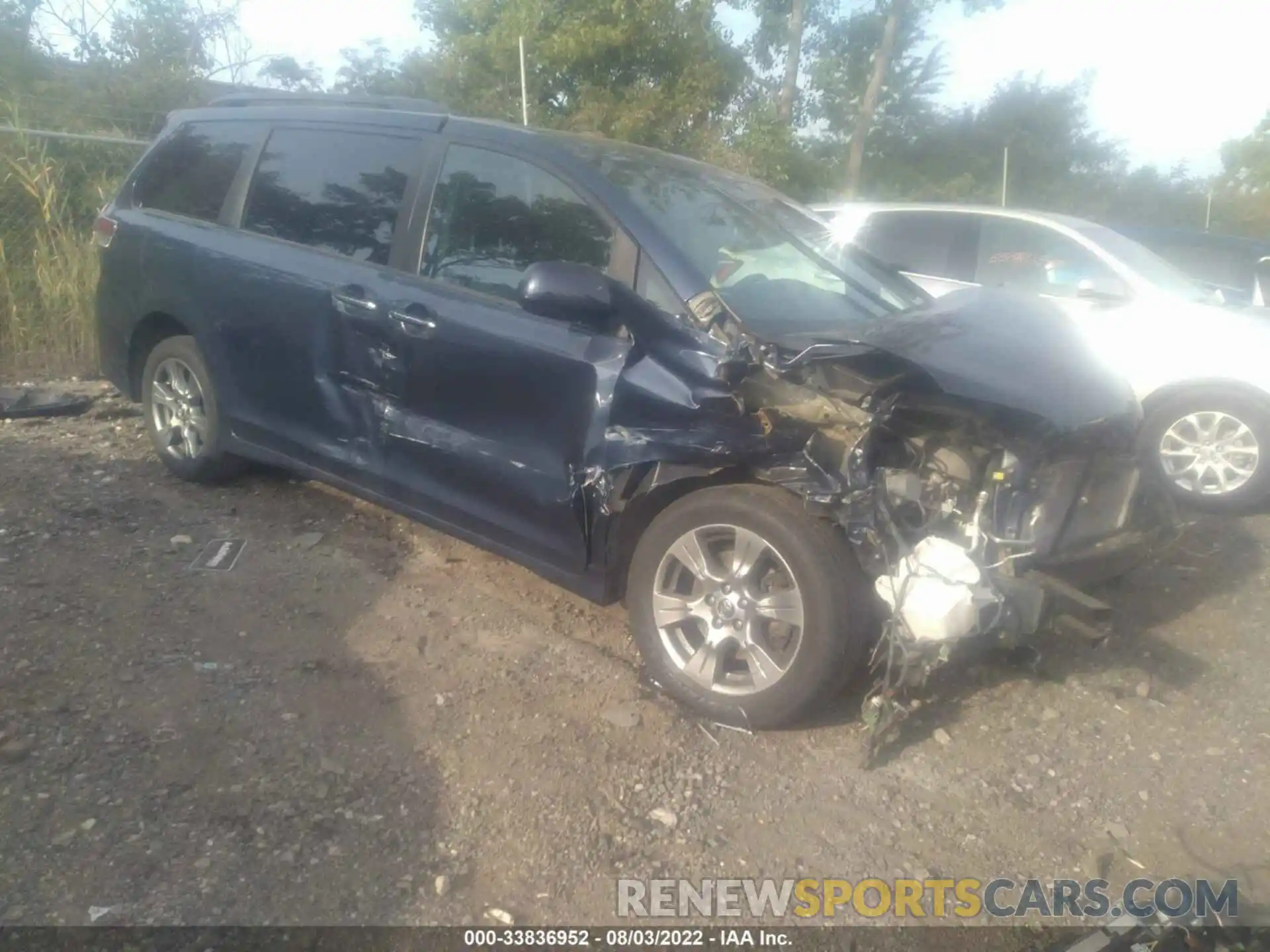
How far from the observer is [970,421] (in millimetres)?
3178

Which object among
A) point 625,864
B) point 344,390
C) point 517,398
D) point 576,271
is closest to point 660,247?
point 576,271

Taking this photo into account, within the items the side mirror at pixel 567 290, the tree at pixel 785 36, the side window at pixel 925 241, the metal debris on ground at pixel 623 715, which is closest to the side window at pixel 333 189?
the side mirror at pixel 567 290

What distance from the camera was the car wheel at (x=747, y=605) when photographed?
3031 millimetres

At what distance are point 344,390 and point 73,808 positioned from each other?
1893mm

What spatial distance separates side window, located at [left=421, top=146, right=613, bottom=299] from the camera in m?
3.63

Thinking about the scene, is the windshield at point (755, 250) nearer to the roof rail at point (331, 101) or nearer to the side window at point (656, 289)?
the side window at point (656, 289)

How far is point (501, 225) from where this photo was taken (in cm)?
383

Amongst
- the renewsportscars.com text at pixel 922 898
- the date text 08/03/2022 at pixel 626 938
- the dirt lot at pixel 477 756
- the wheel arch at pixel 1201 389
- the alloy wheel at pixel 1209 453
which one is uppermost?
the wheel arch at pixel 1201 389

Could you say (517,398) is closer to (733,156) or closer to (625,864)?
(625,864)

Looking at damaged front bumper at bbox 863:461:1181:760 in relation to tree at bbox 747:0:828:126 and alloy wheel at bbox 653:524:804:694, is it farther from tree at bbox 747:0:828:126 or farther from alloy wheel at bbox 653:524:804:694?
tree at bbox 747:0:828:126

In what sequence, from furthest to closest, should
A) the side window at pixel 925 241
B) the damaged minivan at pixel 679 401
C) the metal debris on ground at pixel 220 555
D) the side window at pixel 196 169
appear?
the side window at pixel 925 241
the side window at pixel 196 169
the metal debris on ground at pixel 220 555
the damaged minivan at pixel 679 401

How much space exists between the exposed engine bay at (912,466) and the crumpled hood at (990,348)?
13mm

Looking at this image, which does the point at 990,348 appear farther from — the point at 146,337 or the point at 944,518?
the point at 146,337

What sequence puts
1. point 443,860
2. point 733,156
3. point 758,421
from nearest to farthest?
point 443,860 → point 758,421 → point 733,156
